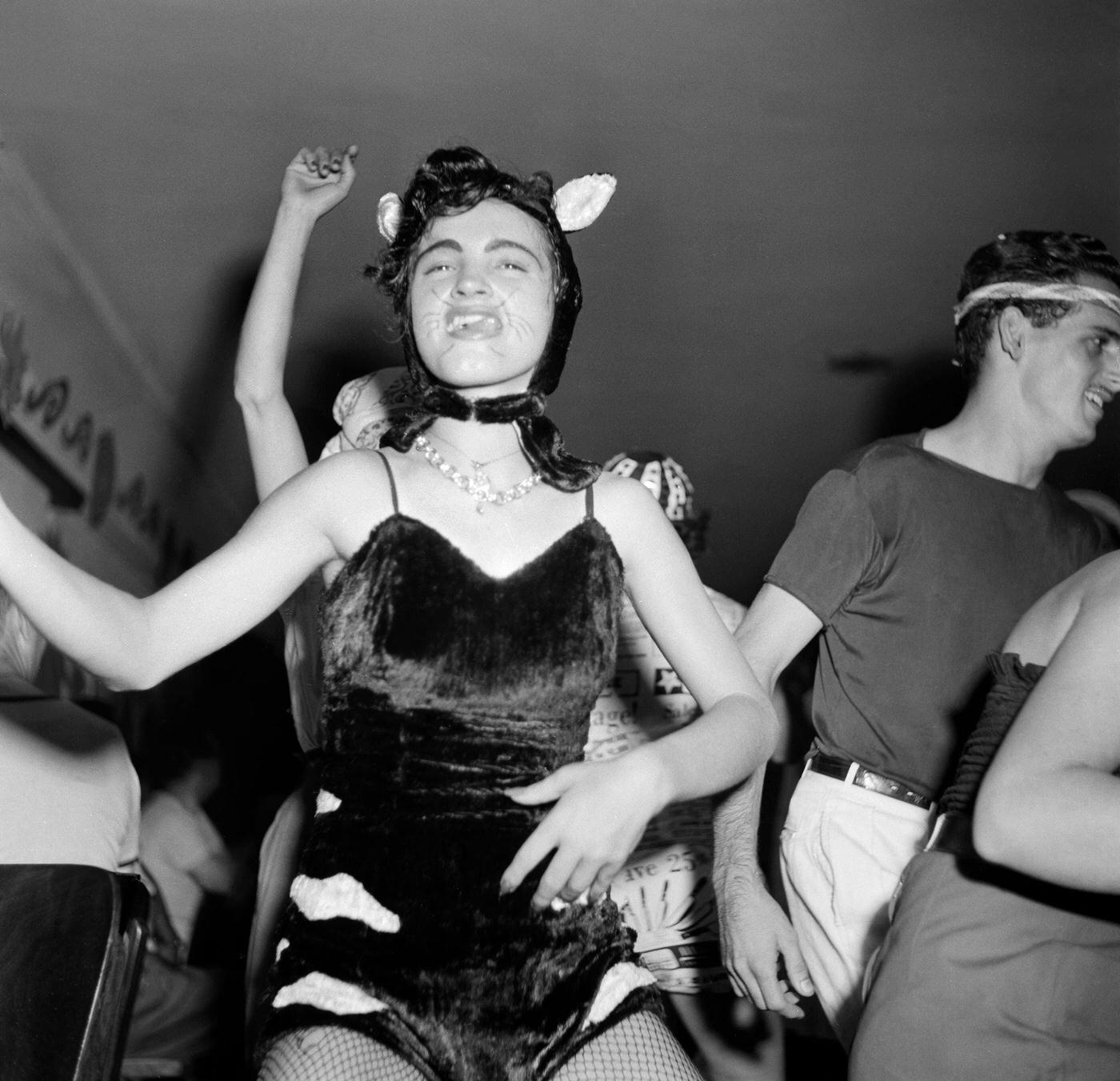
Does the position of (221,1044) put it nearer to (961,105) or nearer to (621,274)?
(621,274)

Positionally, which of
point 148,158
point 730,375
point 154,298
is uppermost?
point 148,158

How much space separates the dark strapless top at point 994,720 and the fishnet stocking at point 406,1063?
468 mm

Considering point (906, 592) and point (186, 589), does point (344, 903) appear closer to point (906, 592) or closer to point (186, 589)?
point (186, 589)

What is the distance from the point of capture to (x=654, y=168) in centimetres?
543

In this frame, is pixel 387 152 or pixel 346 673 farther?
pixel 387 152

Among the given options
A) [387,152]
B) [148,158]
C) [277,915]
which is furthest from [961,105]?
[277,915]

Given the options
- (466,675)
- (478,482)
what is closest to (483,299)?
(478,482)

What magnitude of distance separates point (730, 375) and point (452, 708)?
4.52 meters

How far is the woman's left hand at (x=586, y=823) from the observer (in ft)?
4.33

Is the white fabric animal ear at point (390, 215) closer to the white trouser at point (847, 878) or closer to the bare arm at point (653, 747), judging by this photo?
the bare arm at point (653, 747)

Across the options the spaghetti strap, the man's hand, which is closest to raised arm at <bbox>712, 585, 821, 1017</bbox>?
the man's hand

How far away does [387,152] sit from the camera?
16.6ft

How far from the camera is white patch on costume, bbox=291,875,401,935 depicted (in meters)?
1.45

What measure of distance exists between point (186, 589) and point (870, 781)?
4.57ft
